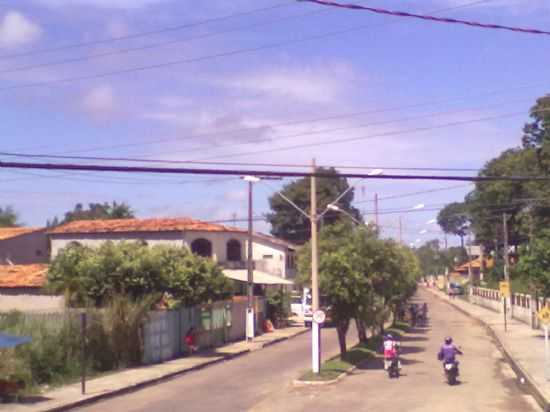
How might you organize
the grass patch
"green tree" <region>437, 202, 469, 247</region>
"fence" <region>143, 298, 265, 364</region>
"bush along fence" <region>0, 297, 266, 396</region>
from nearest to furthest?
"bush along fence" <region>0, 297, 266, 396</region> → the grass patch → "fence" <region>143, 298, 265, 364</region> → "green tree" <region>437, 202, 469, 247</region>

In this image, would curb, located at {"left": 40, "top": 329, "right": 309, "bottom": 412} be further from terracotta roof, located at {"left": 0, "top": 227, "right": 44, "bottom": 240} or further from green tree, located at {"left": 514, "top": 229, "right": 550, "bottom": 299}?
terracotta roof, located at {"left": 0, "top": 227, "right": 44, "bottom": 240}

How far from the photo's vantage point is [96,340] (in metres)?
32.5

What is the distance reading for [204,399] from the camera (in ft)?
82.5

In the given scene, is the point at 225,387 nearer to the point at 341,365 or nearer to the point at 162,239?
the point at 341,365

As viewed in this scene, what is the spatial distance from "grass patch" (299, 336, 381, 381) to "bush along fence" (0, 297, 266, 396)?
643 centimetres

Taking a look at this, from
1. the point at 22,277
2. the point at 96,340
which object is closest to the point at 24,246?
the point at 22,277

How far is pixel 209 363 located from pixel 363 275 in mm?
6869

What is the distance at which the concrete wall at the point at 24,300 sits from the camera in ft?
135

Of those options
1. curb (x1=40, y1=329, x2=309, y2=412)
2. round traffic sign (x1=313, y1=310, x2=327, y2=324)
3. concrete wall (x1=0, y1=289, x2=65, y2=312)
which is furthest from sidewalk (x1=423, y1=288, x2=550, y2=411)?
concrete wall (x1=0, y1=289, x2=65, y2=312)

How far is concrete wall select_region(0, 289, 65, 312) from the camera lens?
1620 inches

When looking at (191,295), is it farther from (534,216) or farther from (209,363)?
(534,216)

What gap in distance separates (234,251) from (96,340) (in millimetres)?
34076

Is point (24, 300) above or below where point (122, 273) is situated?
below

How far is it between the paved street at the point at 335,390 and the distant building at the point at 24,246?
103 ft
